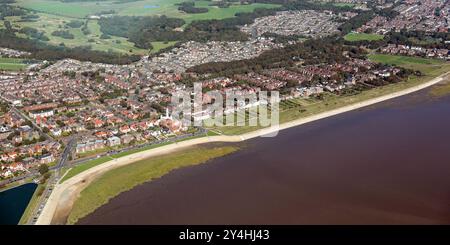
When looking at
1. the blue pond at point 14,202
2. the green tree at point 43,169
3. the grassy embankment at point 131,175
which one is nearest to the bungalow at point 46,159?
the green tree at point 43,169

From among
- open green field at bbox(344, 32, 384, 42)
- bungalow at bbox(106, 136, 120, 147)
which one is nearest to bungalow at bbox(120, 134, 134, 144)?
bungalow at bbox(106, 136, 120, 147)

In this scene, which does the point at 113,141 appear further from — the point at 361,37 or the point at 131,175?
the point at 361,37

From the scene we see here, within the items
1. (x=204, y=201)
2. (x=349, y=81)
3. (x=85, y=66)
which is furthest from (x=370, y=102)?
(x=85, y=66)

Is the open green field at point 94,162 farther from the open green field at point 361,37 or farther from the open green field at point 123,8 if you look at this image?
the open green field at point 123,8

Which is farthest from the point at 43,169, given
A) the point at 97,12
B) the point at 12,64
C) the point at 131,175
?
the point at 97,12

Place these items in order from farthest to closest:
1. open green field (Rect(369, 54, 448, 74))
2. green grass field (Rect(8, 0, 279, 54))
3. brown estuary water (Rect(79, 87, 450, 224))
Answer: green grass field (Rect(8, 0, 279, 54))
open green field (Rect(369, 54, 448, 74))
brown estuary water (Rect(79, 87, 450, 224))

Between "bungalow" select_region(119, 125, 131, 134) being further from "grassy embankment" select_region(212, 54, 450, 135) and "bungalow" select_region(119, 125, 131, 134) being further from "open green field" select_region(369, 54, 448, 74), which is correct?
"open green field" select_region(369, 54, 448, 74)
